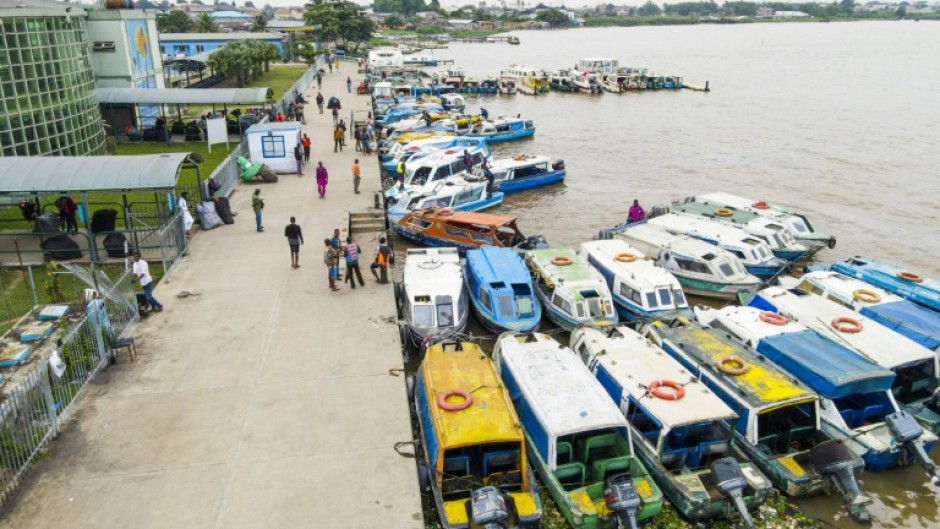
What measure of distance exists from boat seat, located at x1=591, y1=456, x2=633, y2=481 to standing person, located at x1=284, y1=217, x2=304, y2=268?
1162 cm

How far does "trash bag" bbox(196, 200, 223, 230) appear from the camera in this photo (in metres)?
23.9

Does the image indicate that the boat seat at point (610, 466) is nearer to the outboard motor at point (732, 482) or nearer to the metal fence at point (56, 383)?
the outboard motor at point (732, 482)

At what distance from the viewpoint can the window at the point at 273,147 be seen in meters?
31.6

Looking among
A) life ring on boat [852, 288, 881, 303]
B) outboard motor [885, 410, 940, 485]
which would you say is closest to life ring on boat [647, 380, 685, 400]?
outboard motor [885, 410, 940, 485]

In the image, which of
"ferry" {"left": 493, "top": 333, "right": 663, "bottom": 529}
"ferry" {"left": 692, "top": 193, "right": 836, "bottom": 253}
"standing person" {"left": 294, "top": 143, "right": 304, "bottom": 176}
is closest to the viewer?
"ferry" {"left": 493, "top": 333, "right": 663, "bottom": 529}

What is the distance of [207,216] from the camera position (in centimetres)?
2412

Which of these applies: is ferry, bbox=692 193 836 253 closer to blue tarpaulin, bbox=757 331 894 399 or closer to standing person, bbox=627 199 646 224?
standing person, bbox=627 199 646 224

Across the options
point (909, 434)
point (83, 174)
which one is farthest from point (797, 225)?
point (83, 174)

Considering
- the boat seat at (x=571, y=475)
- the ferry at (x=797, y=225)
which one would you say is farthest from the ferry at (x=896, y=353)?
the ferry at (x=797, y=225)

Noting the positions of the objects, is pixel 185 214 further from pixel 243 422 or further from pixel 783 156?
pixel 783 156

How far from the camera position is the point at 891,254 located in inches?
1076

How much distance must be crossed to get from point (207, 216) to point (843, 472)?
20356 mm

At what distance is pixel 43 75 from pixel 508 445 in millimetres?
26064

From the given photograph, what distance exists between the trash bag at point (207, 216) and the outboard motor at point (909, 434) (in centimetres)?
2066
